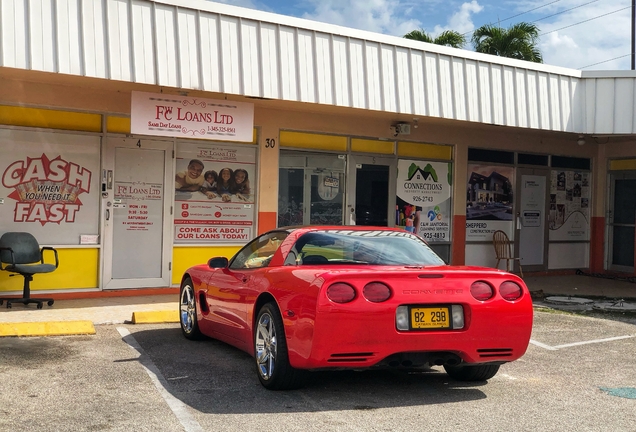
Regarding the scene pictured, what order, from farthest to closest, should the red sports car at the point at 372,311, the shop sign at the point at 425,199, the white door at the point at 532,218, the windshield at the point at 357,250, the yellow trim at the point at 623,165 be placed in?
1. the yellow trim at the point at 623,165
2. the white door at the point at 532,218
3. the shop sign at the point at 425,199
4. the windshield at the point at 357,250
5. the red sports car at the point at 372,311

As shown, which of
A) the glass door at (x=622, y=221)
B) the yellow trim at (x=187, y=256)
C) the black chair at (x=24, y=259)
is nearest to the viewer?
the black chair at (x=24, y=259)

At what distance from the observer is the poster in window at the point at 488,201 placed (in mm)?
15273

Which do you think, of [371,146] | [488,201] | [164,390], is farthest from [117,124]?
[488,201]

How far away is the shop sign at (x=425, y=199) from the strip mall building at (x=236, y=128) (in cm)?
3

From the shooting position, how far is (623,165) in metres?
16.8

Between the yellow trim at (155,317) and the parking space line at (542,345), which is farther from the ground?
the yellow trim at (155,317)

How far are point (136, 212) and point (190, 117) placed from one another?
67.8 inches

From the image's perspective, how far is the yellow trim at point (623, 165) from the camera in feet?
54.3

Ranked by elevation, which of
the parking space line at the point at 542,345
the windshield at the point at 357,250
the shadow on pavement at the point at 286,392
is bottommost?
the parking space line at the point at 542,345

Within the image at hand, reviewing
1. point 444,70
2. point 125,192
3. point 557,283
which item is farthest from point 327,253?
point 557,283

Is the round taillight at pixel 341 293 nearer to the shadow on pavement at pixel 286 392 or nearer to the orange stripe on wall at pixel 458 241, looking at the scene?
the shadow on pavement at pixel 286 392

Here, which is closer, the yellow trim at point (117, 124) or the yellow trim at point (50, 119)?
the yellow trim at point (50, 119)

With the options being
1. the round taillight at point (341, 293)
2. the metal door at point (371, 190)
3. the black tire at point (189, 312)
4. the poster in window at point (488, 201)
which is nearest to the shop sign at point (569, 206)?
the poster in window at point (488, 201)

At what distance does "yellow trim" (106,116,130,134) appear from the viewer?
11.3m
